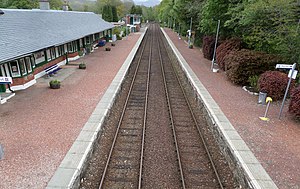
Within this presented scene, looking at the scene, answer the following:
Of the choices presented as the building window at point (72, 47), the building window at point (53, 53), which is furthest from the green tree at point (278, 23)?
the building window at point (72, 47)

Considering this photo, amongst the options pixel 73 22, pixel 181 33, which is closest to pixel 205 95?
pixel 73 22

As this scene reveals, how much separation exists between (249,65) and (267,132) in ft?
22.5

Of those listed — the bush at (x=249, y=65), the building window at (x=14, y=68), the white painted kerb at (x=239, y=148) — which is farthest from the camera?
the bush at (x=249, y=65)

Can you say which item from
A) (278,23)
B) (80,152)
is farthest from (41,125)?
(278,23)

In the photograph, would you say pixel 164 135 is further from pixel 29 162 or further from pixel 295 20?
pixel 295 20

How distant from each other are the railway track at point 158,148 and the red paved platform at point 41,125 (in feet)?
5.74

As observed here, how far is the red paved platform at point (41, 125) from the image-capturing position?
697cm

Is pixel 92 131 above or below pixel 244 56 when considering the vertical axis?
below

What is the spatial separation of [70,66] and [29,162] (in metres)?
14.8

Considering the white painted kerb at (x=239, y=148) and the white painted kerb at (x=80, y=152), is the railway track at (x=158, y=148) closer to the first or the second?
the white painted kerb at (x=80, y=152)

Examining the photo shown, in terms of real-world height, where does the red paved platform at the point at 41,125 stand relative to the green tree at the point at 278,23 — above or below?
below

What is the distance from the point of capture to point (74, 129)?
9.47 m

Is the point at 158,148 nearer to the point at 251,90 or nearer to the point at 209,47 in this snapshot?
the point at 251,90

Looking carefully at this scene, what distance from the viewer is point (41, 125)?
9.80 metres
